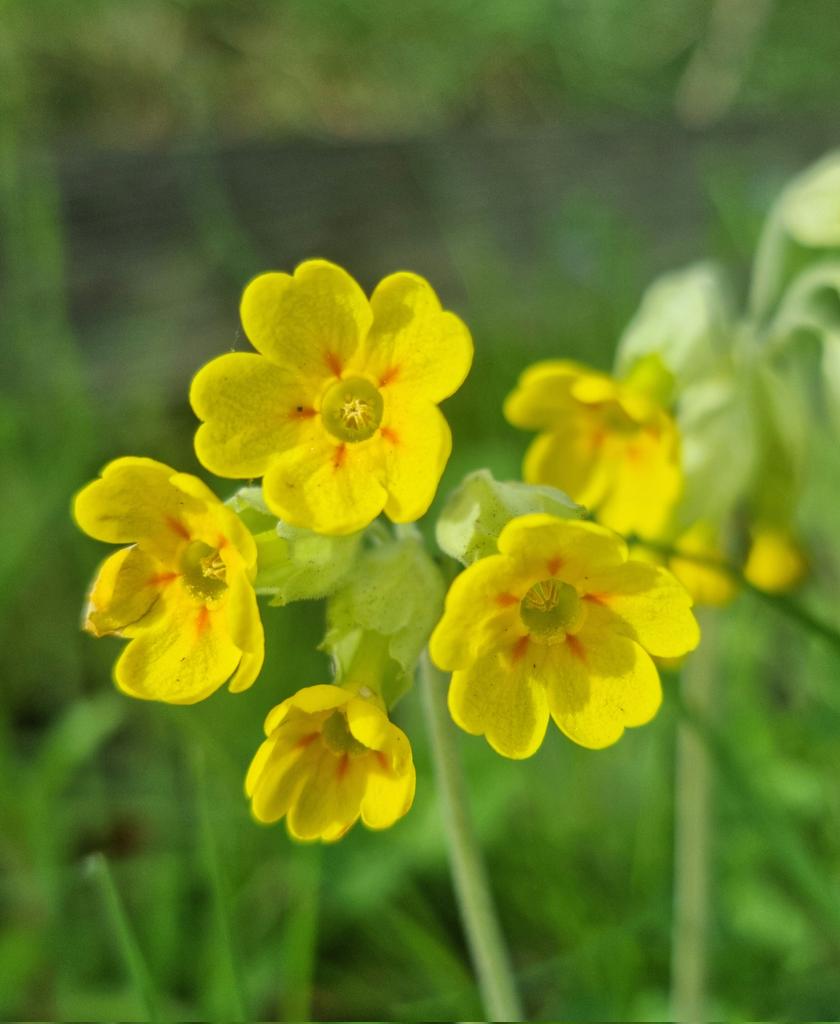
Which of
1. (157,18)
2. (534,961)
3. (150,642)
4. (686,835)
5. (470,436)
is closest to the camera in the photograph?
(150,642)

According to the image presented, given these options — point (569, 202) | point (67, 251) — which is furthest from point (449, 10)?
point (67, 251)

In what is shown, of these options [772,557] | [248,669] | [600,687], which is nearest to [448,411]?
[772,557]

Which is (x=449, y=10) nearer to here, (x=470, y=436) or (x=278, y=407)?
(x=470, y=436)

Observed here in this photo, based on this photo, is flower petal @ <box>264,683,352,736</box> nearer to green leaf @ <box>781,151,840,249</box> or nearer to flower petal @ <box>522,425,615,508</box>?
flower petal @ <box>522,425,615,508</box>

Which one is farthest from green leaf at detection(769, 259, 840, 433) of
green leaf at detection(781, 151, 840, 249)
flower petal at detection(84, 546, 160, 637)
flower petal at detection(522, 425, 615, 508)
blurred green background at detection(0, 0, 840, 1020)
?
flower petal at detection(84, 546, 160, 637)

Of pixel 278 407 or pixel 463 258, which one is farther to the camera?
pixel 463 258

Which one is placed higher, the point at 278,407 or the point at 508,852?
the point at 278,407

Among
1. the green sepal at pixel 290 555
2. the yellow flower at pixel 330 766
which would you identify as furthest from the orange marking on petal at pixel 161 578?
the yellow flower at pixel 330 766
